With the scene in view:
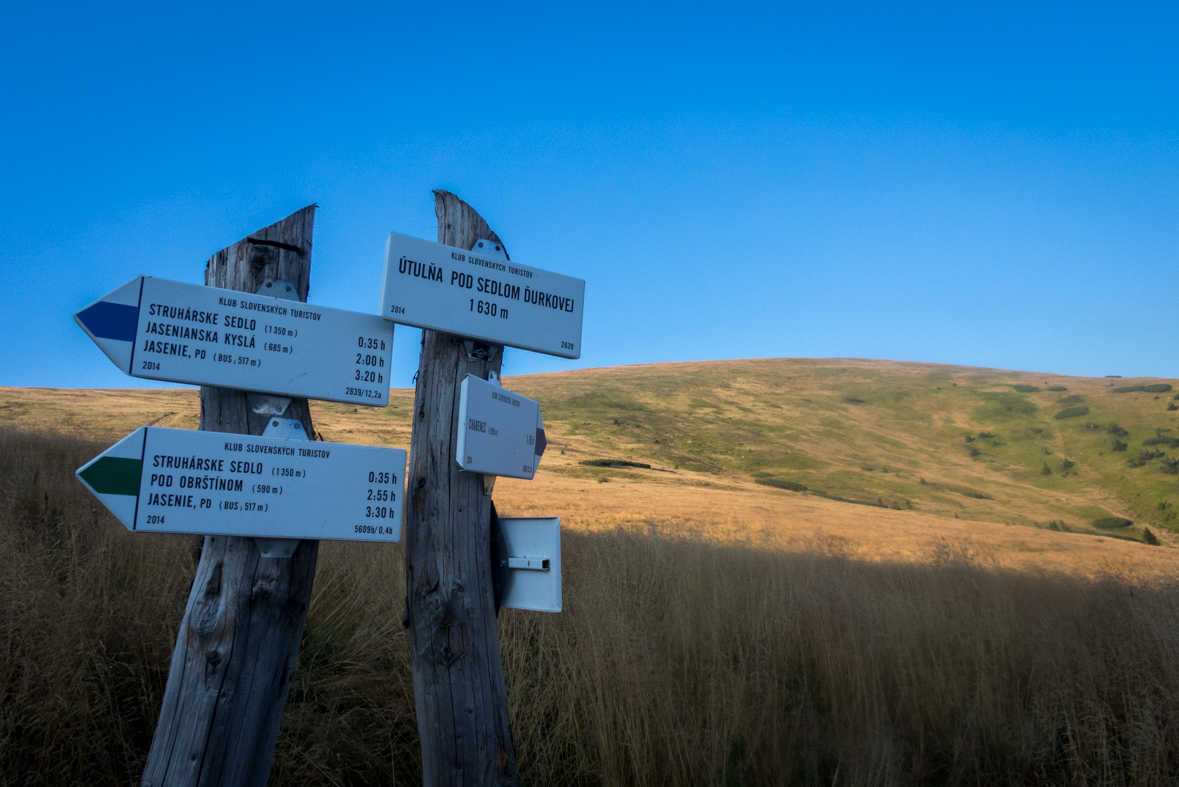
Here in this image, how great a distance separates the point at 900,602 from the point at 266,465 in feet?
17.1

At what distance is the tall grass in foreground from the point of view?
2.96 metres

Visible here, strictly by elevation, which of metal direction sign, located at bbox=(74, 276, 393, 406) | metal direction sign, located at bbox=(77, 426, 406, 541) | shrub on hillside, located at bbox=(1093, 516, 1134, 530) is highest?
metal direction sign, located at bbox=(74, 276, 393, 406)

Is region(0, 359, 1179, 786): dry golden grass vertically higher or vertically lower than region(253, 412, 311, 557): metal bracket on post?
lower

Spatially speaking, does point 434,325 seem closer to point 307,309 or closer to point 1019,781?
point 307,309

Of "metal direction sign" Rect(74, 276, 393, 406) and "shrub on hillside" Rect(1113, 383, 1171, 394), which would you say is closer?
"metal direction sign" Rect(74, 276, 393, 406)

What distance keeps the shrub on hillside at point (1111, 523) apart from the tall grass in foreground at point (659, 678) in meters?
31.2

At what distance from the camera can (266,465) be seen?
7.02 feet

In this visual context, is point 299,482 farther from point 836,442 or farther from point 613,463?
point 836,442

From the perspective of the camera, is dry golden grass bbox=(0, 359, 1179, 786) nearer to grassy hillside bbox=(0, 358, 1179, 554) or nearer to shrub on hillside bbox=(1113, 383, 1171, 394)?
grassy hillside bbox=(0, 358, 1179, 554)

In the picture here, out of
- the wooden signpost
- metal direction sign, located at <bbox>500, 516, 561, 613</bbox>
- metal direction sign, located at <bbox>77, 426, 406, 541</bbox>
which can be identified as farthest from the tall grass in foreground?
metal direction sign, located at <bbox>77, 426, 406, 541</bbox>

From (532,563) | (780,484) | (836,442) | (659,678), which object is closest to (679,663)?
(659,678)

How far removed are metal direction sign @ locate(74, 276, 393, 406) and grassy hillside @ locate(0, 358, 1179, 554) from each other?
10763 mm

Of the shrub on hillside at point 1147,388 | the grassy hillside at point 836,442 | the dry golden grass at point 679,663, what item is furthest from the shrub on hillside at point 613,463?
→ the shrub on hillside at point 1147,388

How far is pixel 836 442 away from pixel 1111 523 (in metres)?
17.1
